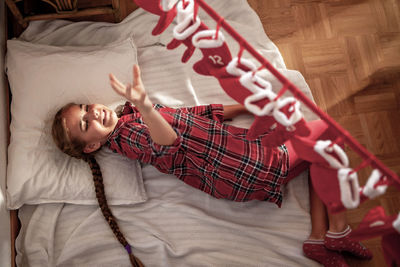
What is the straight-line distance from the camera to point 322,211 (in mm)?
1280

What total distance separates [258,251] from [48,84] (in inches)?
38.1

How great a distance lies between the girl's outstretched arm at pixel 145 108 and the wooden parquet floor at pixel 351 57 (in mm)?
755

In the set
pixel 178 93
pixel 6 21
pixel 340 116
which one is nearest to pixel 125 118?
pixel 178 93

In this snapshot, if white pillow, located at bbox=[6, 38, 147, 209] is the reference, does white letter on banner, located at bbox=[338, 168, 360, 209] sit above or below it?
above

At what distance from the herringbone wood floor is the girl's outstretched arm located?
0.76 meters

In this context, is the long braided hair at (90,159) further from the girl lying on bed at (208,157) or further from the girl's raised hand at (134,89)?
the girl's raised hand at (134,89)

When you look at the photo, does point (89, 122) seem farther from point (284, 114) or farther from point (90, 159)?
point (284, 114)

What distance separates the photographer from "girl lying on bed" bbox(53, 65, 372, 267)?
1.21 metres

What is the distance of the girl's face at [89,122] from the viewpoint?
3.91 feet

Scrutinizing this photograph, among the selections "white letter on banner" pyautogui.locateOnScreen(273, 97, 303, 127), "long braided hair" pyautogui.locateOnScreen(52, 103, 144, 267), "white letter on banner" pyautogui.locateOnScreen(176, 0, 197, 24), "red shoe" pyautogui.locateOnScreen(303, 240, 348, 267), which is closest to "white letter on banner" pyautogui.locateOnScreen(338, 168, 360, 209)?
"white letter on banner" pyautogui.locateOnScreen(273, 97, 303, 127)

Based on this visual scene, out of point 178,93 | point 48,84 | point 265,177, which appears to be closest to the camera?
point 265,177

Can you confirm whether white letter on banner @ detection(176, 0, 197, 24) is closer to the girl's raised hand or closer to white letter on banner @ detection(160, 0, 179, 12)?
white letter on banner @ detection(160, 0, 179, 12)

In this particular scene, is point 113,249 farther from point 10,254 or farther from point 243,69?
point 243,69

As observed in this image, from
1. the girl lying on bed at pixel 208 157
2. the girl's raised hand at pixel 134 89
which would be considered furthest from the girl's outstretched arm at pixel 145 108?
the girl lying on bed at pixel 208 157
